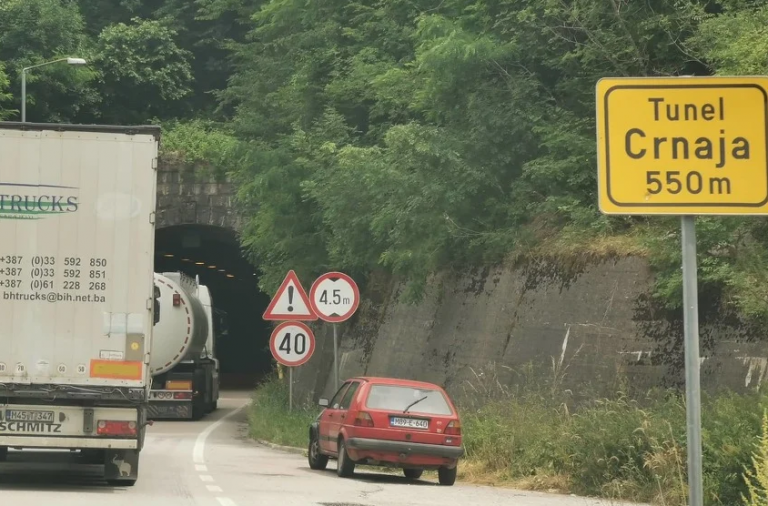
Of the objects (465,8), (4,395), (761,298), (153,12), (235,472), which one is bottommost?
(235,472)

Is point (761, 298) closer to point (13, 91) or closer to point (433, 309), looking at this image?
point (433, 309)

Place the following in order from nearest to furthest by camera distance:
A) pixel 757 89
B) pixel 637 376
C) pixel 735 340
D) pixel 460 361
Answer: pixel 757 89, pixel 735 340, pixel 637 376, pixel 460 361

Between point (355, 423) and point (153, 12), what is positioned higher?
point (153, 12)

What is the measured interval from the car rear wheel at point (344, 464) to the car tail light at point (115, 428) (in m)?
3.59

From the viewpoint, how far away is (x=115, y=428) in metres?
14.1

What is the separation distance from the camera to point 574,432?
52.5 feet

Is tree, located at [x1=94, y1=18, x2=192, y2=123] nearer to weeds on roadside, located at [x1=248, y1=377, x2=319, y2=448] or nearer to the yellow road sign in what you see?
weeds on roadside, located at [x1=248, y1=377, x2=319, y2=448]

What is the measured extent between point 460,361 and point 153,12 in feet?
114

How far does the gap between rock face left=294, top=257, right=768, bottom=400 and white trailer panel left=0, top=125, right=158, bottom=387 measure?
7.20 metres

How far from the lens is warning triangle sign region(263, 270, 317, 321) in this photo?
23.3m

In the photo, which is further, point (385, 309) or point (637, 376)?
point (385, 309)

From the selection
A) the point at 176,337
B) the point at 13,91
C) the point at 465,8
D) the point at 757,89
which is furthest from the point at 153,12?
the point at 757,89

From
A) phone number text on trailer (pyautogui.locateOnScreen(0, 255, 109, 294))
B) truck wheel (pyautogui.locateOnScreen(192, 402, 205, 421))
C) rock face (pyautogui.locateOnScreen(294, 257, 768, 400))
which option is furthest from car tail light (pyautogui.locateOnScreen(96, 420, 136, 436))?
truck wheel (pyautogui.locateOnScreen(192, 402, 205, 421))

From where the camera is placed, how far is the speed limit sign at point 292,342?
23.1 metres
